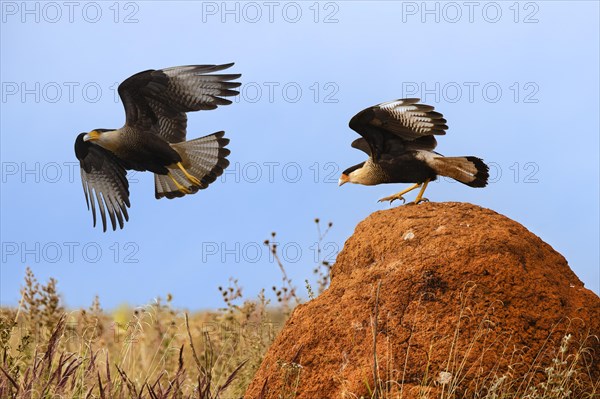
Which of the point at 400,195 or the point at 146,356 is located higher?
the point at 400,195

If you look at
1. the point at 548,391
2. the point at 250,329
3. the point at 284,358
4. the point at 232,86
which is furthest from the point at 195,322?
the point at 548,391

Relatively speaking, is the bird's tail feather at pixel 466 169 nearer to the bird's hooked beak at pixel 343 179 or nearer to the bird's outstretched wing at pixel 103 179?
the bird's hooked beak at pixel 343 179

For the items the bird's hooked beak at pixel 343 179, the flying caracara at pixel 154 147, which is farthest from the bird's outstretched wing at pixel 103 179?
the bird's hooked beak at pixel 343 179

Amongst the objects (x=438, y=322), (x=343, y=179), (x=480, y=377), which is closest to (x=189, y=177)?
(x=343, y=179)

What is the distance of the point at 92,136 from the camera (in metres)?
9.38

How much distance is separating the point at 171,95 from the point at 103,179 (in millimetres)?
1647

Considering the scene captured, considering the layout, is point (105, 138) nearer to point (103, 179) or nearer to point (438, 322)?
point (103, 179)

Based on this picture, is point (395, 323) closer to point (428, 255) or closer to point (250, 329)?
point (428, 255)

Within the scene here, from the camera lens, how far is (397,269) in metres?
5.59

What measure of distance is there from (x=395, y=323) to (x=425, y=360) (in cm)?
31

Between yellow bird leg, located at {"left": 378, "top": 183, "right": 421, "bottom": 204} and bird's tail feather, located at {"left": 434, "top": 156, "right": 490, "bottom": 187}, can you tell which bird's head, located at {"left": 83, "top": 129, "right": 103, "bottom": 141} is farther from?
bird's tail feather, located at {"left": 434, "top": 156, "right": 490, "bottom": 187}

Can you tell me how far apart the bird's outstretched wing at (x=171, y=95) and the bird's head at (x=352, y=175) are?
134 cm

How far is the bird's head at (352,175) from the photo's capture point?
7574mm

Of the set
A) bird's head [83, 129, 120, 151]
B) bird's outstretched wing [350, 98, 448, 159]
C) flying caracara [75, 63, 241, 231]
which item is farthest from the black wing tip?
bird's head [83, 129, 120, 151]
